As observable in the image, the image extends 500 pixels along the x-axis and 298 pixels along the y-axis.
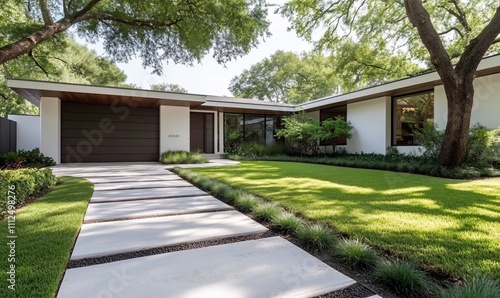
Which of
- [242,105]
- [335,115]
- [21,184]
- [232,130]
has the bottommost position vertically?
[21,184]

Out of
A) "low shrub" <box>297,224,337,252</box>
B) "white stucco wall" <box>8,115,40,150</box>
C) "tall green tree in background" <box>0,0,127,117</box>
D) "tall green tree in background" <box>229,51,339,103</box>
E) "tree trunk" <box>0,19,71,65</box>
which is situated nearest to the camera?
"low shrub" <box>297,224,337,252</box>

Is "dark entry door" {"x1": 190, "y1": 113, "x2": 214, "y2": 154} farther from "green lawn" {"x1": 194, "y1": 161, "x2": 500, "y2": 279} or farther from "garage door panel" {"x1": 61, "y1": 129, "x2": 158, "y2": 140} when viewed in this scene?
"green lawn" {"x1": 194, "y1": 161, "x2": 500, "y2": 279}

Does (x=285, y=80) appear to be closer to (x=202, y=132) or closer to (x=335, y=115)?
(x=335, y=115)

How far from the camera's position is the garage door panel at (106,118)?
10039 mm

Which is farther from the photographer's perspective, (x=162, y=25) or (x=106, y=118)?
(x=106, y=118)

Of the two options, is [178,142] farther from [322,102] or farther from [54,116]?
[322,102]

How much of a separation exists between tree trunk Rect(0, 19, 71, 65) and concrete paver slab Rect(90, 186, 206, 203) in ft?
12.8

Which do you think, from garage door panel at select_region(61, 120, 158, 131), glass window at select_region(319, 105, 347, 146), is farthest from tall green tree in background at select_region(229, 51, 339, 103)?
garage door panel at select_region(61, 120, 158, 131)

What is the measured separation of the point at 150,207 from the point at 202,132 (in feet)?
34.6

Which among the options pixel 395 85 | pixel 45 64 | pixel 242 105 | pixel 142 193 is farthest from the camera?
pixel 242 105

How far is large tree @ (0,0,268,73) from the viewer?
25.5ft

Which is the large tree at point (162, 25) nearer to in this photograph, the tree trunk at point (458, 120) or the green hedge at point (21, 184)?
the green hedge at point (21, 184)

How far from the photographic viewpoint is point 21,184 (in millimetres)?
3639

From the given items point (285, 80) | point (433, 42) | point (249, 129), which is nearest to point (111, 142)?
point (249, 129)
